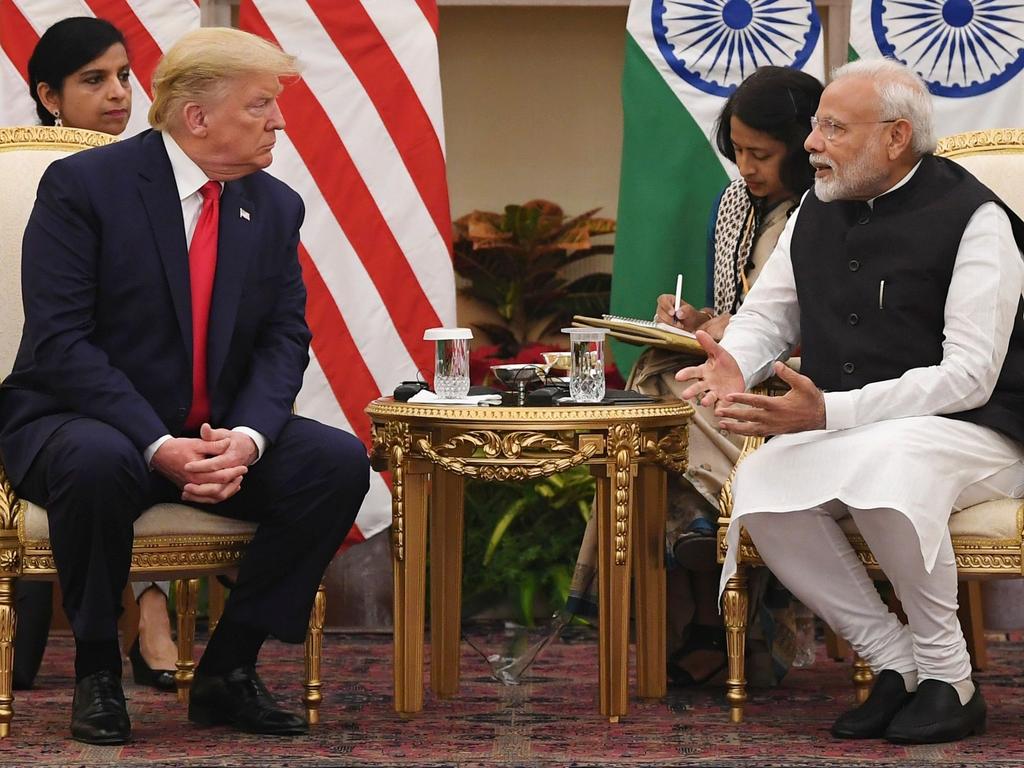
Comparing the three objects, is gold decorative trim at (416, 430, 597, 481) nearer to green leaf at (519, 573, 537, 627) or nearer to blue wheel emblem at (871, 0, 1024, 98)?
green leaf at (519, 573, 537, 627)

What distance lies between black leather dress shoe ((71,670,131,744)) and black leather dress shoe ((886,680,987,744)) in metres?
1.67

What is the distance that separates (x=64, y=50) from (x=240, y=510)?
1.78 metres

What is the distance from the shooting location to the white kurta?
341 cm

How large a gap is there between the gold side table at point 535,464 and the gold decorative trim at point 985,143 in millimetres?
1035

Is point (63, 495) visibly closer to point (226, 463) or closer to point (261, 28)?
point (226, 463)

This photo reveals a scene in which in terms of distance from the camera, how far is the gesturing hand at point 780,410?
3.48 meters

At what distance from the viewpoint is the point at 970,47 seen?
16.5 ft

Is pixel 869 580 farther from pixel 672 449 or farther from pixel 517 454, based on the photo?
pixel 517 454

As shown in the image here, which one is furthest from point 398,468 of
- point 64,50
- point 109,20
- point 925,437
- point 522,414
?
point 109,20

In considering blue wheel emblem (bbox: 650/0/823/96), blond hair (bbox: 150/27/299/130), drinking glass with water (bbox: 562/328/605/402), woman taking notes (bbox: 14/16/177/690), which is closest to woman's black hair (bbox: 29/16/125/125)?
woman taking notes (bbox: 14/16/177/690)

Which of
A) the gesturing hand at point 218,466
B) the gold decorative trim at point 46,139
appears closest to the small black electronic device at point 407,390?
the gesturing hand at point 218,466

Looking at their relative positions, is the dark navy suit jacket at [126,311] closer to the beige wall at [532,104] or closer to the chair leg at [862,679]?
the chair leg at [862,679]

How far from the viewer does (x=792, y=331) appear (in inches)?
157

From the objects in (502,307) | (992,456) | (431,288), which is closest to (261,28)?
(431,288)
